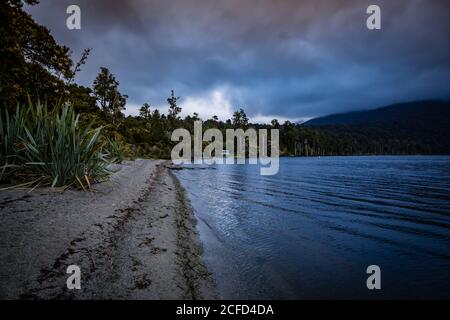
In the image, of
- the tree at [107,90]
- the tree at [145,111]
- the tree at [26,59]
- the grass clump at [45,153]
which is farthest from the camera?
the tree at [145,111]

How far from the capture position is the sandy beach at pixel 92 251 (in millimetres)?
3258

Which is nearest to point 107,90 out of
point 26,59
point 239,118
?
point 26,59

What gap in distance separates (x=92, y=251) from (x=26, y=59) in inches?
454

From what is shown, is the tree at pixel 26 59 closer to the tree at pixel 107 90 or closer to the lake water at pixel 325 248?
the lake water at pixel 325 248

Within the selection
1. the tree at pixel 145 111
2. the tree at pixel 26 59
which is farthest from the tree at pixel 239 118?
the tree at pixel 26 59

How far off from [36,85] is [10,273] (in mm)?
11388

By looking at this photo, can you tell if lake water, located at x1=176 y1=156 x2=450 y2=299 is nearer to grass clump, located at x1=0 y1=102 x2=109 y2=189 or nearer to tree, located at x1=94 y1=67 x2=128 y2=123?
grass clump, located at x1=0 y1=102 x2=109 y2=189

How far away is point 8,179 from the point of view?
765cm

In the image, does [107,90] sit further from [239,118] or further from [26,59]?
[239,118]

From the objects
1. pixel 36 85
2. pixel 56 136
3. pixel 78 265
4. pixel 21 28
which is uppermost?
pixel 21 28

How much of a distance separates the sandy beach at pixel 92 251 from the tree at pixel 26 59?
571 centimetres
